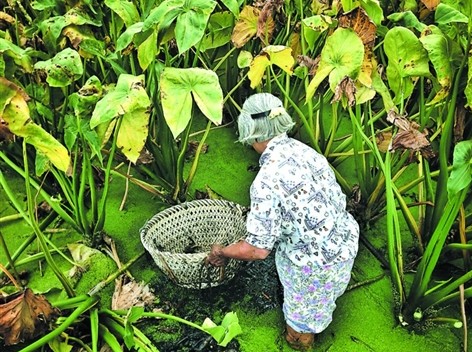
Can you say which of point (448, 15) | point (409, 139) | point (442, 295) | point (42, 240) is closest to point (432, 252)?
point (442, 295)

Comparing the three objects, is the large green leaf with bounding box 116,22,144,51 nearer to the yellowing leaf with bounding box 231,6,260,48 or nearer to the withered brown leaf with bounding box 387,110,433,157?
the yellowing leaf with bounding box 231,6,260,48

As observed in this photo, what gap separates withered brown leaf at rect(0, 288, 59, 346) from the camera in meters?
1.32

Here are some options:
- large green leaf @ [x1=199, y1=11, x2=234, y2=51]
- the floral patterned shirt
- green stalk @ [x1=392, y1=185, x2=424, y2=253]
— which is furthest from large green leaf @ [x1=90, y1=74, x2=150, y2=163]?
green stalk @ [x1=392, y1=185, x2=424, y2=253]

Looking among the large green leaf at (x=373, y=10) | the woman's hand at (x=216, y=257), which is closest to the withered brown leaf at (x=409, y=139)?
the large green leaf at (x=373, y=10)

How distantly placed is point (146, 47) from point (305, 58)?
499mm

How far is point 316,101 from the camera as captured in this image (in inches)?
88.9

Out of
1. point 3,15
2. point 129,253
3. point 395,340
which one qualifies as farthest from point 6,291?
point 395,340

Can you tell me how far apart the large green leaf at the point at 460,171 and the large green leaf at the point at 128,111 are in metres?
0.76

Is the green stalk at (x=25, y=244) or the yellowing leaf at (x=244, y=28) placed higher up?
the yellowing leaf at (x=244, y=28)

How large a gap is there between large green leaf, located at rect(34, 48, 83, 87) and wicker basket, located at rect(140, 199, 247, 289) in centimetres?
52

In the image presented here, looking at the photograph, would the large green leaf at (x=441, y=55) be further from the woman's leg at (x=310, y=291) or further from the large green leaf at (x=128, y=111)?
the large green leaf at (x=128, y=111)

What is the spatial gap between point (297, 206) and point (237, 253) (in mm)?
211

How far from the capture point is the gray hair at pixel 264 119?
1.35 meters

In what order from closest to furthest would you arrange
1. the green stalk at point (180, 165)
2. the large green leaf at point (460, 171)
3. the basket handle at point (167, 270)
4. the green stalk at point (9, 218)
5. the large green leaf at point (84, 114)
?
1. the large green leaf at point (460, 171)
2. the large green leaf at point (84, 114)
3. the basket handle at point (167, 270)
4. the green stalk at point (180, 165)
5. the green stalk at point (9, 218)
